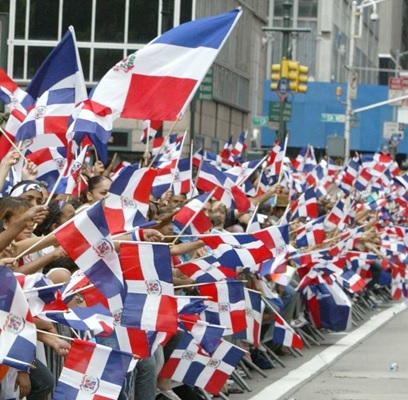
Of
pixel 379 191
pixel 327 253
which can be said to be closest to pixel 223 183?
pixel 327 253

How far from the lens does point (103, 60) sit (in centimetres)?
4506

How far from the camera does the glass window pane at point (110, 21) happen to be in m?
45.6

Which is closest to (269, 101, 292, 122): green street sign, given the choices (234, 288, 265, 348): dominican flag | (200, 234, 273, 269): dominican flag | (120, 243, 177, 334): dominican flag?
(234, 288, 265, 348): dominican flag

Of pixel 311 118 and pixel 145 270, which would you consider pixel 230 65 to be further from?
pixel 145 270

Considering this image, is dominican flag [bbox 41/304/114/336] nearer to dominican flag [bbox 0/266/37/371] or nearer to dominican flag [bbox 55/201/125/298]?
dominican flag [bbox 55/201/125/298]

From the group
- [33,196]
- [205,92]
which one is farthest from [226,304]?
[205,92]

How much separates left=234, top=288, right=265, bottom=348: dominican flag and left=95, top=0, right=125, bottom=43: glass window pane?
3099 centimetres

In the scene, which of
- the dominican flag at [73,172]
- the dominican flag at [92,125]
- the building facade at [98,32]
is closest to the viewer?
the dominican flag at [92,125]

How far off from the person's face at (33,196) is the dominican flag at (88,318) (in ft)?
5.66

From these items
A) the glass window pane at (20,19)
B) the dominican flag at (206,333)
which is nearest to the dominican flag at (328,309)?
the dominican flag at (206,333)

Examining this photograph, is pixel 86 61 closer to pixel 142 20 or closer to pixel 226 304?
pixel 142 20

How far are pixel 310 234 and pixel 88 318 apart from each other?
986 cm

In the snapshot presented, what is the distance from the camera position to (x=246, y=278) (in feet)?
52.7

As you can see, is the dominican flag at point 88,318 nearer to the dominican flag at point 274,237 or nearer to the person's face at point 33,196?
the person's face at point 33,196
